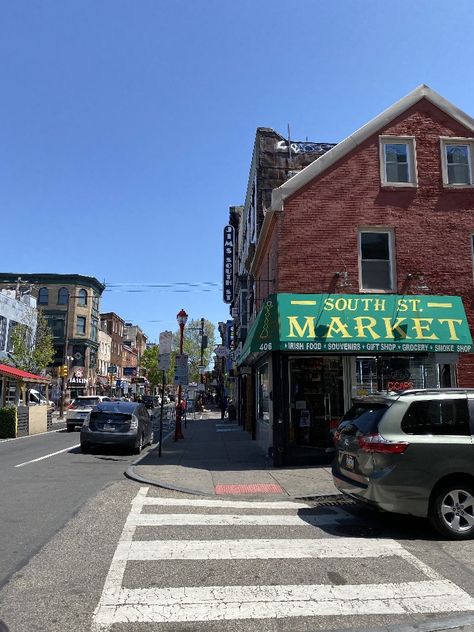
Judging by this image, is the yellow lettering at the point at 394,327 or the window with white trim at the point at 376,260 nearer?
the yellow lettering at the point at 394,327

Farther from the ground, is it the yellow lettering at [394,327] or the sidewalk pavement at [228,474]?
the yellow lettering at [394,327]

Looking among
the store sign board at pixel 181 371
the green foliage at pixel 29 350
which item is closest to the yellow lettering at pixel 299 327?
the store sign board at pixel 181 371

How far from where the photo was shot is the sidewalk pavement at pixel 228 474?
970cm

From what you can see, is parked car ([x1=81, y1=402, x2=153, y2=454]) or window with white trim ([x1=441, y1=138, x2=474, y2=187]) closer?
window with white trim ([x1=441, y1=138, x2=474, y2=187])

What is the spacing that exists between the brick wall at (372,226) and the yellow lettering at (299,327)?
1.25 metres

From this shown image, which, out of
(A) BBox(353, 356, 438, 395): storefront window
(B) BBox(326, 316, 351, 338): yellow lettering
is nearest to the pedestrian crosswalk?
(B) BBox(326, 316, 351, 338): yellow lettering

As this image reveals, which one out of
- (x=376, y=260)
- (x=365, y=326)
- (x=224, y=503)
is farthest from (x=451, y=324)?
(x=224, y=503)

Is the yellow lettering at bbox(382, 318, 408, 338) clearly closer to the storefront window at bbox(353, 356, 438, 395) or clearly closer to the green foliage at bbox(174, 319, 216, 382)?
the storefront window at bbox(353, 356, 438, 395)

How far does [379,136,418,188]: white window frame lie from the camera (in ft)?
46.6

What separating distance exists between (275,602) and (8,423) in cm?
1866

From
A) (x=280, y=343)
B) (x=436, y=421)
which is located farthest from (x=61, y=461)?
(x=436, y=421)

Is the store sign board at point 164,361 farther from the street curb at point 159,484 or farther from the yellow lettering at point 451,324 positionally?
the yellow lettering at point 451,324

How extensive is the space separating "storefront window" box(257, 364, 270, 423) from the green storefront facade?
6.98 ft

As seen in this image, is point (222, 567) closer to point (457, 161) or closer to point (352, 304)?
point (352, 304)
